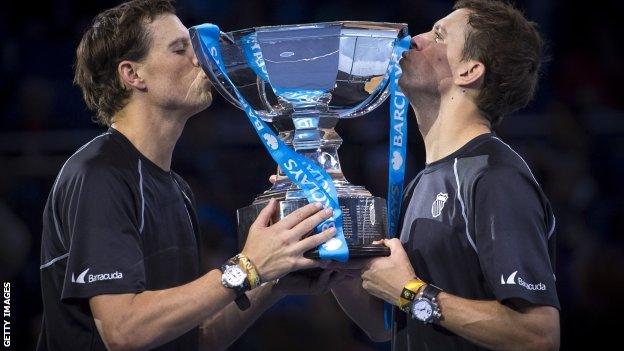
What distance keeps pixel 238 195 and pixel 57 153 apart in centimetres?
102

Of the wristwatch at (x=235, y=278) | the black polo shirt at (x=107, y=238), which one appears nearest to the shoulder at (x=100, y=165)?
the black polo shirt at (x=107, y=238)

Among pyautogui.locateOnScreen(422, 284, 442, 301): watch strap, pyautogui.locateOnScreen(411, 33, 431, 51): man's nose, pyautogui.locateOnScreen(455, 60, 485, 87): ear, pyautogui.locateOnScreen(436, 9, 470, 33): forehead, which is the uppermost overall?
pyautogui.locateOnScreen(436, 9, 470, 33): forehead

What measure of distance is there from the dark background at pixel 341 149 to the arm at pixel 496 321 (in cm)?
216

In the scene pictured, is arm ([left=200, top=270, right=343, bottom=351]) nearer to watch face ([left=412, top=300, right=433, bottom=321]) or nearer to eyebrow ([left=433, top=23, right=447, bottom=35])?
watch face ([left=412, top=300, right=433, bottom=321])

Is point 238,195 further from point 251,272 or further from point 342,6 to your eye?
point 251,272

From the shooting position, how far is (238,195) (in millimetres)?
5895

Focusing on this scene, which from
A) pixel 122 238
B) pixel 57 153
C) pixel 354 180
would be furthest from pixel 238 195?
pixel 122 238

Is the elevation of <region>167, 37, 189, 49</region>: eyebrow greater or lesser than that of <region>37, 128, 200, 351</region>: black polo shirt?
greater

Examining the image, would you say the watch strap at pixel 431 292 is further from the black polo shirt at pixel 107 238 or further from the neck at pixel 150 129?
the neck at pixel 150 129

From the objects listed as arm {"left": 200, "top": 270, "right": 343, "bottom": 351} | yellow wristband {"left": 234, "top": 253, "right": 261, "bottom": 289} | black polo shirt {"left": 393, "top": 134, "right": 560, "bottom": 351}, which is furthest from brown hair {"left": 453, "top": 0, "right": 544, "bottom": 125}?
yellow wristband {"left": 234, "top": 253, "right": 261, "bottom": 289}

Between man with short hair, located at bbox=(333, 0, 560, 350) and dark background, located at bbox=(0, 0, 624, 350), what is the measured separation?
1877 mm

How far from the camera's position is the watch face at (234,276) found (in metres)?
3.31

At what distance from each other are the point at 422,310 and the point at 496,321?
23 centimetres

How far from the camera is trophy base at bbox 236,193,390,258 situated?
3.35 metres
